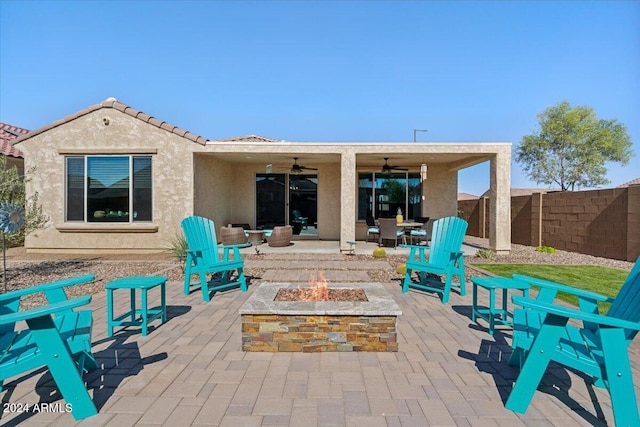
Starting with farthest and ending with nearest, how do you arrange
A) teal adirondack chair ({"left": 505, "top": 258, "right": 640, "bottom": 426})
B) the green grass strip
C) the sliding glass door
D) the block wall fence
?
1. the sliding glass door
2. the block wall fence
3. the green grass strip
4. teal adirondack chair ({"left": 505, "top": 258, "right": 640, "bottom": 426})

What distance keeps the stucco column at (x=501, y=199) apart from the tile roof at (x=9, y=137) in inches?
549

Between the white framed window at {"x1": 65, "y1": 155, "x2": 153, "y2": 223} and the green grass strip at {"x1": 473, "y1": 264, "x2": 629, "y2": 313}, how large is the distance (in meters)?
8.70

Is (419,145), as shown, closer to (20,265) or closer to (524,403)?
(524,403)

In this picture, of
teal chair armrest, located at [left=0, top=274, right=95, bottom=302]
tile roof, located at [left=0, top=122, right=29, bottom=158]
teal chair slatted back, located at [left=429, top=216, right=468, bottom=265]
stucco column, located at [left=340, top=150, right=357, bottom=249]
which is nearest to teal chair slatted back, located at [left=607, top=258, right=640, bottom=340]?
teal chair slatted back, located at [left=429, top=216, right=468, bottom=265]

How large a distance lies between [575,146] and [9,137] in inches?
1260

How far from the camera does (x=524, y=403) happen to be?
7.03 feet

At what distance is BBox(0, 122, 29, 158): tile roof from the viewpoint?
10766 mm

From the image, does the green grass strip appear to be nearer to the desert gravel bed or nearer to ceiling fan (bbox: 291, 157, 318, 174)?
the desert gravel bed

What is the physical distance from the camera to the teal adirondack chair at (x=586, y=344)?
191cm

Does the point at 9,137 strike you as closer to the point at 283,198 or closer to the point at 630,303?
the point at 283,198

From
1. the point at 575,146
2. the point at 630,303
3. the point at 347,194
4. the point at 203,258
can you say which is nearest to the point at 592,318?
the point at 630,303

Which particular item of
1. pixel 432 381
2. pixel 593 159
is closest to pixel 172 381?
pixel 432 381

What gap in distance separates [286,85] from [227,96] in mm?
2926

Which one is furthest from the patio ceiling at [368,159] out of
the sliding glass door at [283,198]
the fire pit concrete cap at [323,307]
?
the fire pit concrete cap at [323,307]
